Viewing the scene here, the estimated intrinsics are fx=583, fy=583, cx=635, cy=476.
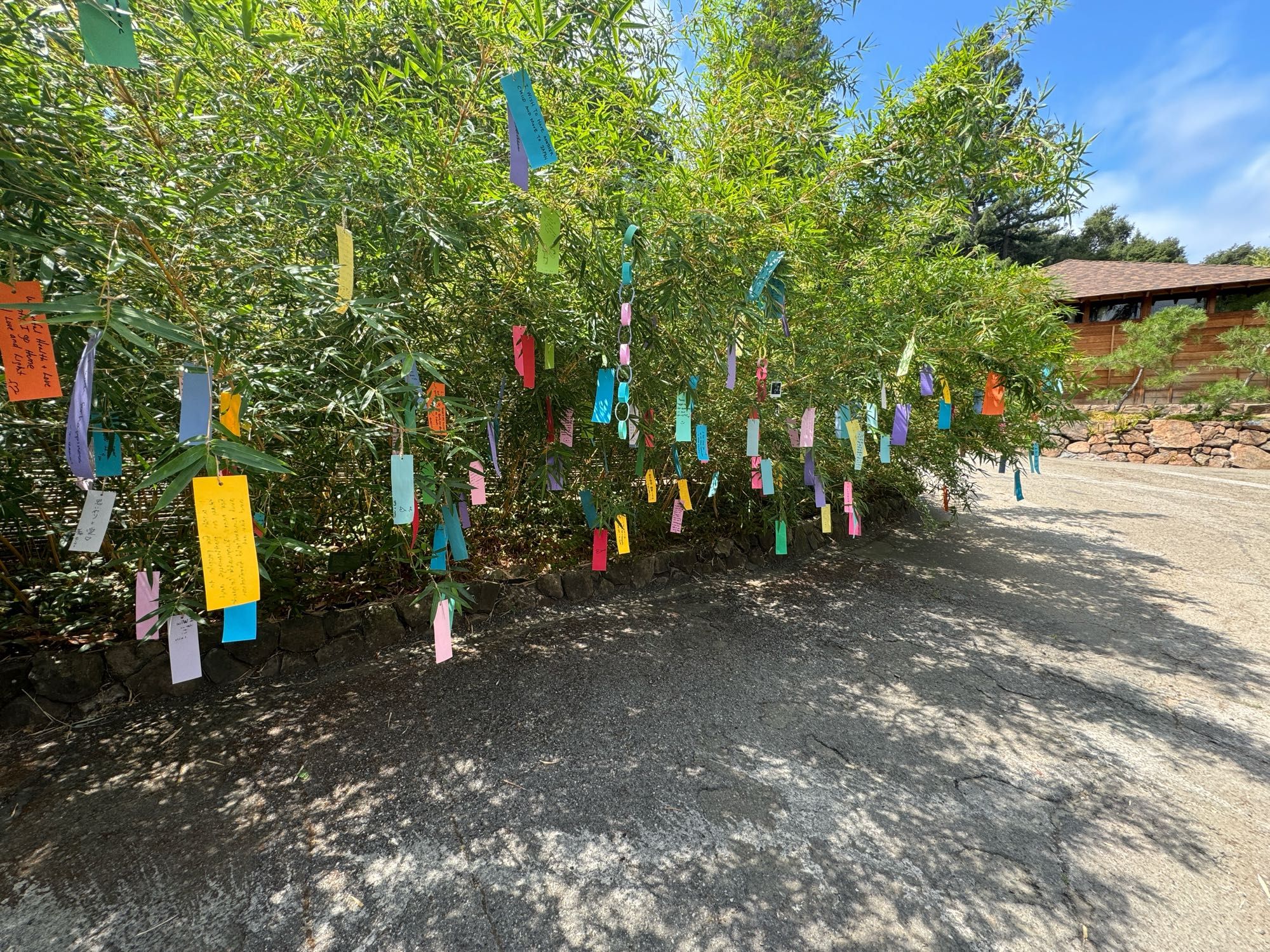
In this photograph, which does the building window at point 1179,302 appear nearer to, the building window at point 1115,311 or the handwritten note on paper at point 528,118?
the building window at point 1115,311

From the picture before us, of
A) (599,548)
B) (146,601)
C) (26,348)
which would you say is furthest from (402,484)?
(599,548)

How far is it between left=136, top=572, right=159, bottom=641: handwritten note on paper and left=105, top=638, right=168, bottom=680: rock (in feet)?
1.32

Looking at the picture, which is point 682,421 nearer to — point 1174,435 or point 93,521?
point 93,521

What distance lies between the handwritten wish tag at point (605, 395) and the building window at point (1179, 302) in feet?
44.7

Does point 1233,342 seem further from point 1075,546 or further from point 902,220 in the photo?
point 902,220

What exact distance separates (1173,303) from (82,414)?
15568 millimetres

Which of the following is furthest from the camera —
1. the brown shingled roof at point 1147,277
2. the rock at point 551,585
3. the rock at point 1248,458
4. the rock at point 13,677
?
the brown shingled roof at point 1147,277

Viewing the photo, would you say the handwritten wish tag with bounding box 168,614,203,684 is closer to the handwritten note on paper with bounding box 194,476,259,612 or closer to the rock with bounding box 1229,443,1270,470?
the handwritten note on paper with bounding box 194,476,259,612

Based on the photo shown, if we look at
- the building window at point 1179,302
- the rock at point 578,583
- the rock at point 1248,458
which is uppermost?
the building window at point 1179,302

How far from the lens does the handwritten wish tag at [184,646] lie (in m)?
1.27

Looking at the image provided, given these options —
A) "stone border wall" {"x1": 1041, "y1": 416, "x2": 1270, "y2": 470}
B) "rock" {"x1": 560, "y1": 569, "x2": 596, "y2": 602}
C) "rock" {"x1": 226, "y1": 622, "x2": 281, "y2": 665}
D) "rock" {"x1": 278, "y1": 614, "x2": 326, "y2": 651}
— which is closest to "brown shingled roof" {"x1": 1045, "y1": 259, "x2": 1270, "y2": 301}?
"stone border wall" {"x1": 1041, "y1": 416, "x2": 1270, "y2": 470}

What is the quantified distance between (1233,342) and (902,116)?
10.7 meters

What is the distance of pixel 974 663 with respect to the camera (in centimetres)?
235

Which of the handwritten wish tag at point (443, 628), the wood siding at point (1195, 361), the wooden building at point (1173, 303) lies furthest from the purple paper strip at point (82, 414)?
the wood siding at point (1195, 361)
